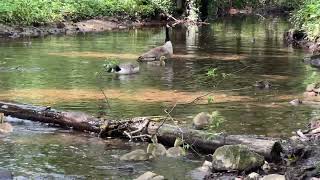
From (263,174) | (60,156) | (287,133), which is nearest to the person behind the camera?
(263,174)

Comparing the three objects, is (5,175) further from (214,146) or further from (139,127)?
(214,146)

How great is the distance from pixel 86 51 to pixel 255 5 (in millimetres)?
49278

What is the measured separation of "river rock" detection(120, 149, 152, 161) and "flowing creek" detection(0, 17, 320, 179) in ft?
0.41

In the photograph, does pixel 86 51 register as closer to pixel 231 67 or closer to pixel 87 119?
pixel 231 67

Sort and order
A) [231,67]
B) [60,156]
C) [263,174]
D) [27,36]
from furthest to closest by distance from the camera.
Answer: [27,36]
[231,67]
[60,156]
[263,174]

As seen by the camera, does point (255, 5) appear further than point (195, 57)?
Yes

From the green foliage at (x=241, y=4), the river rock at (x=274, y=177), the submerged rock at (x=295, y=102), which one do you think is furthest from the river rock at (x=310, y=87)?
the green foliage at (x=241, y=4)

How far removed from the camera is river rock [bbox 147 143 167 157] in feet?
28.7

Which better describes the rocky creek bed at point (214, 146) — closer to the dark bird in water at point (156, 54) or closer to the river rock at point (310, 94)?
the river rock at point (310, 94)

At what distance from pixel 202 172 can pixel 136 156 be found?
1088 mm

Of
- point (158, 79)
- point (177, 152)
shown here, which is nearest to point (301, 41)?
point (158, 79)

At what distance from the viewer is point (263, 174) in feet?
25.0

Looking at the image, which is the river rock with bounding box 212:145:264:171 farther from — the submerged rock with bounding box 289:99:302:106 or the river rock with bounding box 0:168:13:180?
the submerged rock with bounding box 289:99:302:106

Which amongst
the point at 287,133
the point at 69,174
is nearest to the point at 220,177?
the point at 69,174
